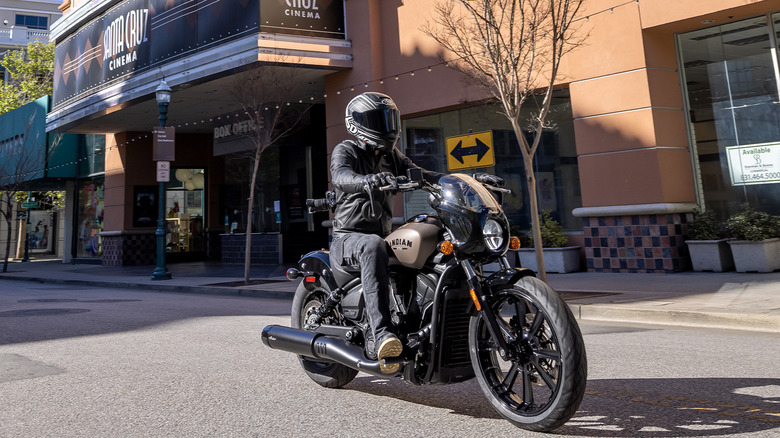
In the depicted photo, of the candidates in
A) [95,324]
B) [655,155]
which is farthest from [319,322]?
[655,155]

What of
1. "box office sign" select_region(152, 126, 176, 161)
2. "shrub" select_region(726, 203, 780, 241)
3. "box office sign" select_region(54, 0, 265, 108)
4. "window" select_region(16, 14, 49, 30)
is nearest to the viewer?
"shrub" select_region(726, 203, 780, 241)

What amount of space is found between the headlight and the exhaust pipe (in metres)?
0.93

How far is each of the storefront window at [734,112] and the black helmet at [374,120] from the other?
1074cm

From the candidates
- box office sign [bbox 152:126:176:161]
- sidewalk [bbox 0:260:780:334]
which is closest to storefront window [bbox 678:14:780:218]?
sidewalk [bbox 0:260:780:334]

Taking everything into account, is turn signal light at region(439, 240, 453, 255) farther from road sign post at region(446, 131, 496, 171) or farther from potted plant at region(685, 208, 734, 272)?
potted plant at region(685, 208, 734, 272)

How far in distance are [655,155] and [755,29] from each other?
10.4 feet

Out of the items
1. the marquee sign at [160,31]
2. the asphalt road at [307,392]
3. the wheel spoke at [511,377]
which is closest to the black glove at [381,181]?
the wheel spoke at [511,377]

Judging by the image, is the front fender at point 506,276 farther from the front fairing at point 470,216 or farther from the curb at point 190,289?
the curb at point 190,289

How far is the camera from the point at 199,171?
28.1 meters

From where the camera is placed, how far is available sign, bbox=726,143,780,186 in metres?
12.0

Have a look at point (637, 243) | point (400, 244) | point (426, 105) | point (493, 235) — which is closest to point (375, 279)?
point (400, 244)

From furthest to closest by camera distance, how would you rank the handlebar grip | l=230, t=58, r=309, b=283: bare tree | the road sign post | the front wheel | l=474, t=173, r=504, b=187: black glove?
l=230, t=58, r=309, b=283: bare tree
the road sign post
the handlebar grip
l=474, t=173, r=504, b=187: black glove
the front wheel

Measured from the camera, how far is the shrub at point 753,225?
1143 cm

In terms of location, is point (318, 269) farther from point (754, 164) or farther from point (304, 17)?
point (304, 17)
